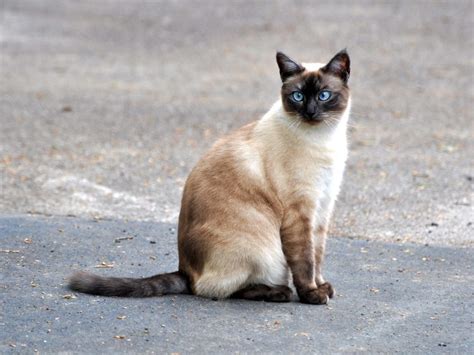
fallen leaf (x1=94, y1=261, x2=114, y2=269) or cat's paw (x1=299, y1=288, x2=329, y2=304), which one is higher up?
cat's paw (x1=299, y1=288, x2=329, y2=304)

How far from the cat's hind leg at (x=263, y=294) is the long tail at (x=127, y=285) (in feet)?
0.99

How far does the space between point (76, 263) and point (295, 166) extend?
1.46 m

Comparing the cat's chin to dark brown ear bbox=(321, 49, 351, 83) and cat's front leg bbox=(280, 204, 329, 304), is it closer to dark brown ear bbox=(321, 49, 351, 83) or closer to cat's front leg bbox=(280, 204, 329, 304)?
dark brown ear bbox=(321, 49, 351, 83)

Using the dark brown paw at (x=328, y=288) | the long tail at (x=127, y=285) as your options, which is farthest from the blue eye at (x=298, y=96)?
the long tail at (x=127, y=285)

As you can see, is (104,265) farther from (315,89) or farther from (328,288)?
(315,89)

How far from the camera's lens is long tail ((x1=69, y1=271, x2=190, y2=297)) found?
4.77 metres

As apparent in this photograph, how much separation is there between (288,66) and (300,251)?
1.00 metres

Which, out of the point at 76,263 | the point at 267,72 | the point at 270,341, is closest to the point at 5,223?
the point at 76,263

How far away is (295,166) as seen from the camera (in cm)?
493

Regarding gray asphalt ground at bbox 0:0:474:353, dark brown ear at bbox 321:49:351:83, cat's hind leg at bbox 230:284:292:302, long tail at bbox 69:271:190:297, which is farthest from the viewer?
dark brown ear at bbox 321:49:351:83

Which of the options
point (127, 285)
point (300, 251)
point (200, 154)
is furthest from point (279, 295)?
point (200, 154)

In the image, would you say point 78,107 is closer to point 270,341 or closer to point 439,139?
point 439,139

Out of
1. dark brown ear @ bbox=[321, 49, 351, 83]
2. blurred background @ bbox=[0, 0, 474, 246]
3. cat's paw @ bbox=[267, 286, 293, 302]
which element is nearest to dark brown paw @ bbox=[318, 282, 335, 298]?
cat's paw @ bbox=[267, 286, 293, 302]

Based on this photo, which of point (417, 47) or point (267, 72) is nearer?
point (267, 72)
